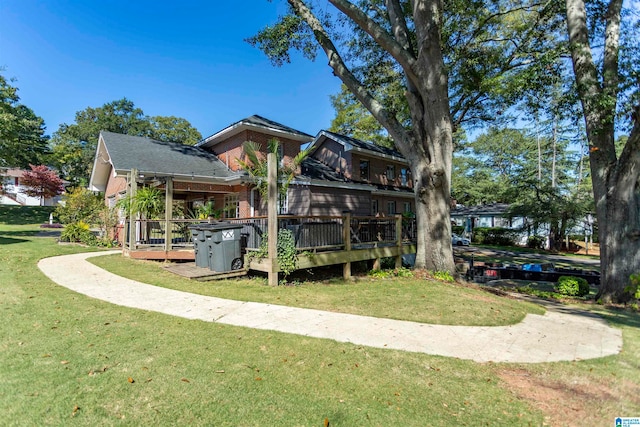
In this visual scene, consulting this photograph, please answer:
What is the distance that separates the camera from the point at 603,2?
10625mm

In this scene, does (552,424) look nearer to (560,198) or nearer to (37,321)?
(37,321)

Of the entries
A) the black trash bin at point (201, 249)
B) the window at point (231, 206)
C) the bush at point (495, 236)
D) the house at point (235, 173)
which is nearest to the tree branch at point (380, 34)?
the house at point (235, 173)

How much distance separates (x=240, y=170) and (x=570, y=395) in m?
15.0

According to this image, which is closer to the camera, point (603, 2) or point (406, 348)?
point (406, 348)

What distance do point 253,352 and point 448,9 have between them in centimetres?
1551

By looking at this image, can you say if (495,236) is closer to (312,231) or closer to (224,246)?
(312,231)

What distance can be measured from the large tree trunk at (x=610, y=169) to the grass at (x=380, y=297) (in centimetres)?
338

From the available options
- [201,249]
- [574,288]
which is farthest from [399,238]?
[201,249]

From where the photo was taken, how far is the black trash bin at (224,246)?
346 inches

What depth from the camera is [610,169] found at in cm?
862

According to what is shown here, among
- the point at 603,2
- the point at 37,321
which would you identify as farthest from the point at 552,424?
the point at 603,2

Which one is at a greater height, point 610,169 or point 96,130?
point 96,130

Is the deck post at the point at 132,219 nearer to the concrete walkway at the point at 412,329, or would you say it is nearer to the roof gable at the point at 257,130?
the concrete walkway at the point at 412,329

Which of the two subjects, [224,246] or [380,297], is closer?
[380,297]
